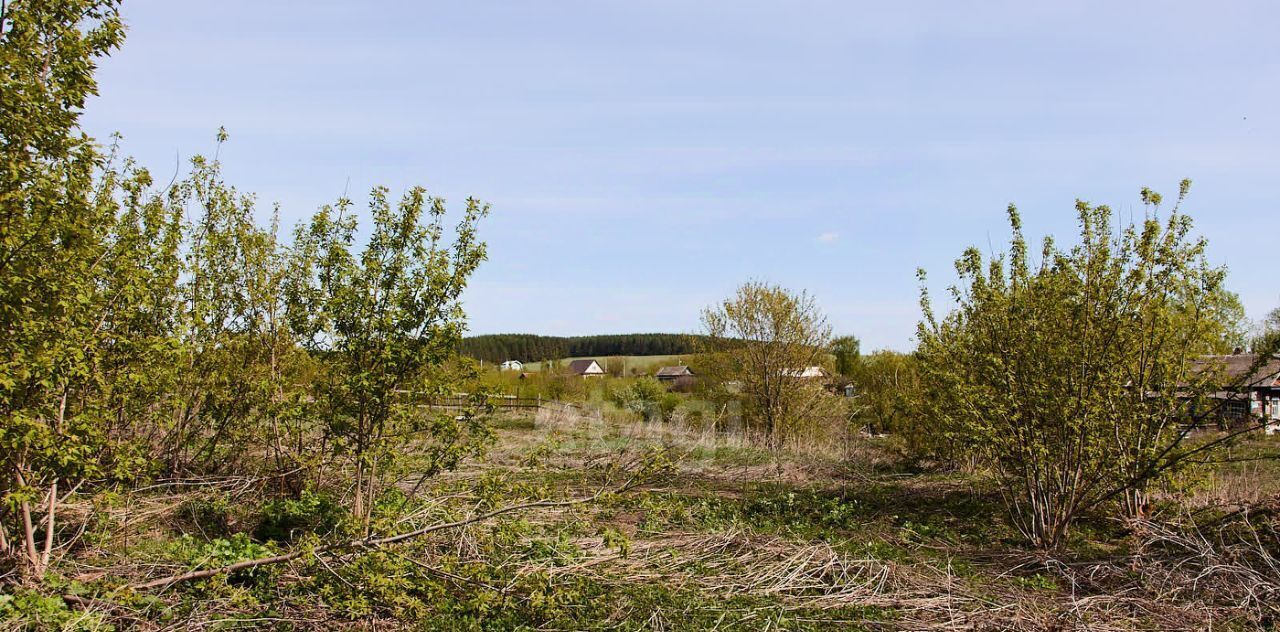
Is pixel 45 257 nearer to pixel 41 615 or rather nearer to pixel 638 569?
pixel 41 615

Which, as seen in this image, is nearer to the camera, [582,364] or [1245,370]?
[1245,370]

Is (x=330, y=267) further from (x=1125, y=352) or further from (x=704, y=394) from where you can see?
(x=704, y=394)

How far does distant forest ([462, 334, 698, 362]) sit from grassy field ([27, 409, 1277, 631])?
3899cm

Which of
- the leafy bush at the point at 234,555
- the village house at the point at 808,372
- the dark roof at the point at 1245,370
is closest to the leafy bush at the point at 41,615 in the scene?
the leafy bush at the point at 234,555

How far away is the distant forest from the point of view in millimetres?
54088

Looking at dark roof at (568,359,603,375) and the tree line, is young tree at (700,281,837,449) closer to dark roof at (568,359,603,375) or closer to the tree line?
the tree line

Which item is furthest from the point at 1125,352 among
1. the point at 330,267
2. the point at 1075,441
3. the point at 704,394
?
the point at 704,394

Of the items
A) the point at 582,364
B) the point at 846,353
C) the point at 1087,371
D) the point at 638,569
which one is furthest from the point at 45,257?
the point at 582,364

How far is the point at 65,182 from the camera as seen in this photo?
15.0 feet

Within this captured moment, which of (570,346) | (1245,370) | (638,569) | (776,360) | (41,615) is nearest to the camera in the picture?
(41,615)

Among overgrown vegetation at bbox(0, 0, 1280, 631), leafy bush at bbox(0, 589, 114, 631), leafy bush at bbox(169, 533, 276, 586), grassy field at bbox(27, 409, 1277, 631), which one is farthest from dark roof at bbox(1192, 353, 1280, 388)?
leafy bush at bbox(0, 589, 114, 631)

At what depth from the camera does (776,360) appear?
1780 centimetres

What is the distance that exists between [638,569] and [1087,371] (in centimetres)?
455

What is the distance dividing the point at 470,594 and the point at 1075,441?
566cm
